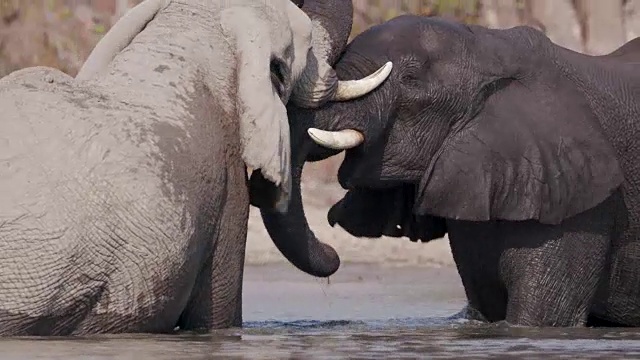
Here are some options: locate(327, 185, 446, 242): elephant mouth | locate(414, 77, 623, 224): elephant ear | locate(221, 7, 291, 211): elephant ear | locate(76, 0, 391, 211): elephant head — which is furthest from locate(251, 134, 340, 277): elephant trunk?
locate(327, 185, 446, 242): elephant mouth

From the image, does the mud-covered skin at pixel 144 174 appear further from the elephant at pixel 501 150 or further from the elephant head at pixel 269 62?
the elephant at pixel 501 150

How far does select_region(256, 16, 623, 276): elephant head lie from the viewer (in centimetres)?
931

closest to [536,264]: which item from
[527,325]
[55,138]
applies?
[527,325]

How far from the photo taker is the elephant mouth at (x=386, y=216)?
32.5 feet

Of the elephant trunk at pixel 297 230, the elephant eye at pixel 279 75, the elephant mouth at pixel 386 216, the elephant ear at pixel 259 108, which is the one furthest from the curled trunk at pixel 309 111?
the elephant mouth at pixel 386 216

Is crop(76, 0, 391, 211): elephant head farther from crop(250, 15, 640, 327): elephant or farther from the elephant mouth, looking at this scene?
the elephant mouth

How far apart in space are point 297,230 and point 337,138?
1.39 ft

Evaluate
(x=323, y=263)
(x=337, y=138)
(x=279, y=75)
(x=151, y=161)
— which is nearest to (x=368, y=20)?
(x=323, y=263)

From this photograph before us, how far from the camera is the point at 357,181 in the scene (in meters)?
9.43

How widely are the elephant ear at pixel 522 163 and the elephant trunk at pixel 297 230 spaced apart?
0.51m

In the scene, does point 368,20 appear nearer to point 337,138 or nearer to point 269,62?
point 337,138

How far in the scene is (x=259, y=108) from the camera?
8648mm

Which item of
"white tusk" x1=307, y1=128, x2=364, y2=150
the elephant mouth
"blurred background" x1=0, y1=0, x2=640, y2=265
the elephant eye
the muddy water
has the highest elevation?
"blurred background" x1=0, y1=0, x2=640, y2=265

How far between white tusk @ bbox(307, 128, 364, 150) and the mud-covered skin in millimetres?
253
